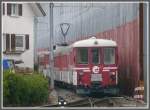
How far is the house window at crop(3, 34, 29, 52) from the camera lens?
26.9 m

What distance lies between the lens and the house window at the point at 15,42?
26875mm

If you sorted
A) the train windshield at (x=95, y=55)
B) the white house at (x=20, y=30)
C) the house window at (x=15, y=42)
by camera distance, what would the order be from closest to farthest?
the train windshield at (x=95, y=55), the house window at (x=15, y=42), the white house at (x=20, y=30)

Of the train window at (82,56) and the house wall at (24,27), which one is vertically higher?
the house wall at (24,27)

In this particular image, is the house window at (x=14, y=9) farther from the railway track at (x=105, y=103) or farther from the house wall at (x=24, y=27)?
the railway track at (x=105, y=103)

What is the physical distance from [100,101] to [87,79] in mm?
2606

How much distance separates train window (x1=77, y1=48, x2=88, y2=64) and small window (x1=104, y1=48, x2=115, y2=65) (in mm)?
687

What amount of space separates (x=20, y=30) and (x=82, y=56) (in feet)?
25.2

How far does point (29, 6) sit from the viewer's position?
28.4m

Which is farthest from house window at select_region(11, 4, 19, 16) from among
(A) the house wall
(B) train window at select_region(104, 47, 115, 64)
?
(B) train window at select_region(104, 47, 115, 64)

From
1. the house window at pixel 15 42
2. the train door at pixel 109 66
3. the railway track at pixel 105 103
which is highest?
the house window at pixel 15 42

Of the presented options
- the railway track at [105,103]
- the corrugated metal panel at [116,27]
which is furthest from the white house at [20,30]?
the railway track at [105,103]

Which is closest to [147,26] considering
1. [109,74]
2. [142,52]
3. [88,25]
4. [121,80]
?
[142,52]

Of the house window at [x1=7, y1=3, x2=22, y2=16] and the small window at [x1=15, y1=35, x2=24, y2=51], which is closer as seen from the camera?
the house window at [x1=7, y1=3, x2=22, y2=16]

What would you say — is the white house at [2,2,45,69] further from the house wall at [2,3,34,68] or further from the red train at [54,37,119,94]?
the red train at [54,37,119,94]
